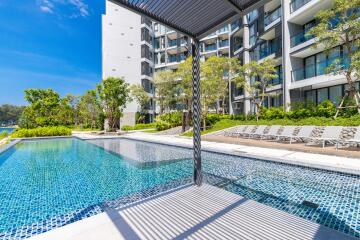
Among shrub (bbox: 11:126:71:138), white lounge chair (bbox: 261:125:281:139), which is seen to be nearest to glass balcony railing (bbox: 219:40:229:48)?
white lounge chair (bbox: 261:125:281:139)

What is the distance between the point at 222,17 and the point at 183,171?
5022 mm

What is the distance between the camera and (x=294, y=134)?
1148 centimetres

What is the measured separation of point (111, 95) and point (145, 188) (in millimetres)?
20877

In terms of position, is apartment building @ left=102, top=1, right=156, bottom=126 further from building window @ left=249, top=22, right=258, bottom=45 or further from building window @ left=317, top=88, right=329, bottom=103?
building window @ left=317, top=88, right=329, bottom=103

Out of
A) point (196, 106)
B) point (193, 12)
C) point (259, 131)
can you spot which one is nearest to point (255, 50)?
point (259, 131)

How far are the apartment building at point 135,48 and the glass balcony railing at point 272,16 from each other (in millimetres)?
11244

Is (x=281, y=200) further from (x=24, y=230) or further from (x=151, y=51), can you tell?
(x=151, y=51)

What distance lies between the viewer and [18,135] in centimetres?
2056

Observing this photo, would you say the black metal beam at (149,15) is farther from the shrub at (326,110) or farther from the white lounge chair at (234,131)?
the shrub at (326,110)

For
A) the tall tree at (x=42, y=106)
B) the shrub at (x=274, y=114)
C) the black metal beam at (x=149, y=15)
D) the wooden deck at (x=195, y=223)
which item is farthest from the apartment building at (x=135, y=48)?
the wooden deck at (x=195, y=223)

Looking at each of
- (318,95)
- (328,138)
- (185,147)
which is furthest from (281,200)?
(318,95)

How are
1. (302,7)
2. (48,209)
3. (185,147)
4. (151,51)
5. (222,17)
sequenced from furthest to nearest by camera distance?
(151,51), (302,7), (185,147), (48,209), (222,17)

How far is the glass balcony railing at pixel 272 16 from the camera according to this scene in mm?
20469

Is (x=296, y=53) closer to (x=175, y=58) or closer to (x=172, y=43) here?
(x=175, y=58)
